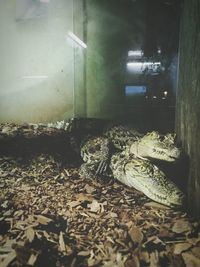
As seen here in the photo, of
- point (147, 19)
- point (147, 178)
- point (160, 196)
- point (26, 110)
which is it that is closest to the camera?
point (160, 196)

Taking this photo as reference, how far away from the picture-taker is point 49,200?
309 cm

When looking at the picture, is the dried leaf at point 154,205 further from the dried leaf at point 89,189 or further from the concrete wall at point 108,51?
the concrete wall at point 108,51

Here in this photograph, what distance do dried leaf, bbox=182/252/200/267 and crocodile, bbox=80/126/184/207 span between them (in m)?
0.71

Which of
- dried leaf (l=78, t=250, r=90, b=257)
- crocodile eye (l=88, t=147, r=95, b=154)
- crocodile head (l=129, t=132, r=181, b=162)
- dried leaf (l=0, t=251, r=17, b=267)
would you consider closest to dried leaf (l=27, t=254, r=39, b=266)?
dried leaf (l=0, t=251, r=17, b=267)

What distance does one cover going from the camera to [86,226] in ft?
8.57

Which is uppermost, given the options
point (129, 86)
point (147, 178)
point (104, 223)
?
point (129, 86)

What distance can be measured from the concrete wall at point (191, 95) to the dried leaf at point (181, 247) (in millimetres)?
387

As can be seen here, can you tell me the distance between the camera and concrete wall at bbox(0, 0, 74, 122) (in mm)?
4816

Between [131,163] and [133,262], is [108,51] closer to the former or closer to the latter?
[131,163]

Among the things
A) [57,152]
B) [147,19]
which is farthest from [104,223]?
[147,19]

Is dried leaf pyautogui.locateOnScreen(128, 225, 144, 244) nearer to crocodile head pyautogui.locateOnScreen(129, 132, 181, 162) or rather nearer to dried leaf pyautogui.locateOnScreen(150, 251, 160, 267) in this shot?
dried leaf pyautogui.locateOnScreen(150, 251, 160, 267)

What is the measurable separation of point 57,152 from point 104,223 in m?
1.98

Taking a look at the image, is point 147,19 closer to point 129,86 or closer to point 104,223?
point 129,86

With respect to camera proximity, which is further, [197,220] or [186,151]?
[186,151]
